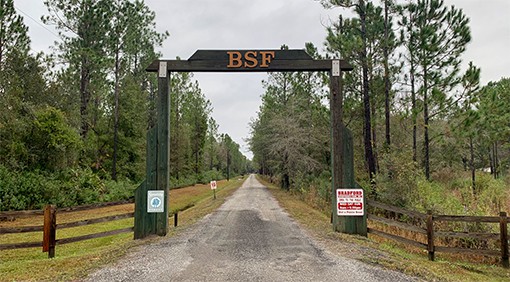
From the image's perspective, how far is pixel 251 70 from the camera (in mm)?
9031

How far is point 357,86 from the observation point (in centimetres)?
1995

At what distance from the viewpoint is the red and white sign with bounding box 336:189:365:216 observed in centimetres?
867

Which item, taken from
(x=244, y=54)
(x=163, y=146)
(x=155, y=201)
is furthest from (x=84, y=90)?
(x=244, y=54)

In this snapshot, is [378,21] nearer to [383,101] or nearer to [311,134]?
[383,101]

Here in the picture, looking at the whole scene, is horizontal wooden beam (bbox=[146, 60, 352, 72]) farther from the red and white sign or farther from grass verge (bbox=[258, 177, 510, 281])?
grass verge (bbox=[258, 177, 510, 281])

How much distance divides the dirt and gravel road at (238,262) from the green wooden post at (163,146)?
667 mm

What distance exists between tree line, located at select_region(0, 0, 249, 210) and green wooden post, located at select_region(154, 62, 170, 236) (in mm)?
11214

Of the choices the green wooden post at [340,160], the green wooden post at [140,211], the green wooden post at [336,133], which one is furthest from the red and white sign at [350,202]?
the green wooden post at [140,211]

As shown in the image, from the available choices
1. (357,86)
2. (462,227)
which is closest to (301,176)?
(357,86)

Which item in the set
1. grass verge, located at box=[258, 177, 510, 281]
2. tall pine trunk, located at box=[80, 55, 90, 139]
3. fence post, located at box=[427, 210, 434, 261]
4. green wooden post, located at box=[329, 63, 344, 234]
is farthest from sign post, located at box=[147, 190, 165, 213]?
tall pine trunk, located at box=[80, 55, 90, 139]

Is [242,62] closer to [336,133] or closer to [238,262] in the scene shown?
[336,133]

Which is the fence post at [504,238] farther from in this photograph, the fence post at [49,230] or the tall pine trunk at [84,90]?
the tall pine trunk at [84,90]

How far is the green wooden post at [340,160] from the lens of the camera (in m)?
8.73

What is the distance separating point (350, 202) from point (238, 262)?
165 inches
